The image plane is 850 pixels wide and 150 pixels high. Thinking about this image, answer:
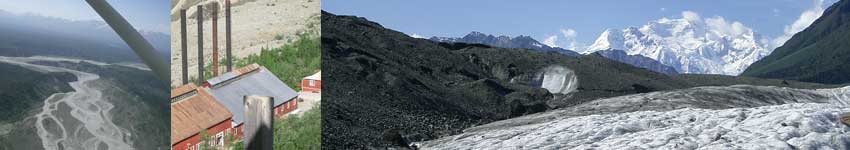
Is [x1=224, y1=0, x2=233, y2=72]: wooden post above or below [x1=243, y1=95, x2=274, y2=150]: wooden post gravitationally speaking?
above

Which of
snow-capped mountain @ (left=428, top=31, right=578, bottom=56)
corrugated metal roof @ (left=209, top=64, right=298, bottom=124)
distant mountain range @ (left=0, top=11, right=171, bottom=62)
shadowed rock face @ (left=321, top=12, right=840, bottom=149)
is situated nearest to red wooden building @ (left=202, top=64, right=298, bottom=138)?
corrugated metal roof @ (left=209, top=64, right=298, bottom=124)

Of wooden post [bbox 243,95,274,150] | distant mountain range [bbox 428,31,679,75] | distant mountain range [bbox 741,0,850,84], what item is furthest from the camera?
distant mountain range [bbox 428,31,679,75]

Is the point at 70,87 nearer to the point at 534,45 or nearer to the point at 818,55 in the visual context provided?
the point at 818,55

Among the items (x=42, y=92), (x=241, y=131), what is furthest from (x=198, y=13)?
(x=42, y=92)

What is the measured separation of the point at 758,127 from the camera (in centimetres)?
823

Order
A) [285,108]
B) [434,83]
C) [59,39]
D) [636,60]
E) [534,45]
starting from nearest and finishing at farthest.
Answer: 1. [59,39]
2. [285,108]
3. [434,83]
4. [534,45]
5. [636,60]

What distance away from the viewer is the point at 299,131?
2709 mm

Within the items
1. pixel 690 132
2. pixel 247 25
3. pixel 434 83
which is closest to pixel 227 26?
pixel 247 25

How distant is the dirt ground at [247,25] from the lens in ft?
7.55

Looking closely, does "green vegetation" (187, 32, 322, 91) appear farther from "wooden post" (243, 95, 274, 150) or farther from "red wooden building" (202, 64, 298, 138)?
"wooden post" (243, 95, 274, 150)

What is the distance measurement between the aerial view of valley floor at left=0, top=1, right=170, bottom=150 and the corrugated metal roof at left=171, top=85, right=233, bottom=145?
0.60ft

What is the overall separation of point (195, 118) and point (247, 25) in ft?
1.26

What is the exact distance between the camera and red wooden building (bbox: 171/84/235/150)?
2262 mm

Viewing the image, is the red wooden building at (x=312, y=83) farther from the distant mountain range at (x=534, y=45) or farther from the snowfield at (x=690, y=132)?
the distant mountain range at (x=534, y=45)
